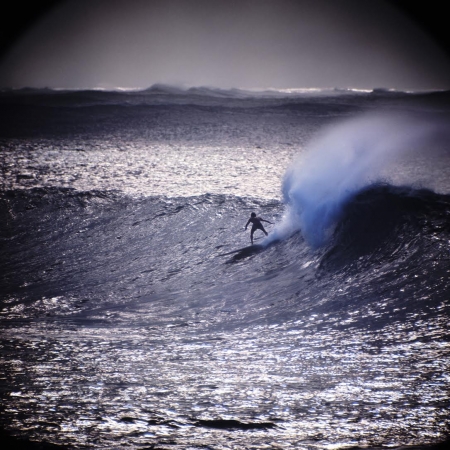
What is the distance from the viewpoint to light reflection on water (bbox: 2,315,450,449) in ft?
14.3

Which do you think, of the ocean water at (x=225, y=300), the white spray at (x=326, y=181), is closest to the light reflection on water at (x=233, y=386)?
the ocean water at (x=225, y=300)

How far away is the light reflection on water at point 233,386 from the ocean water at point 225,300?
2 cm

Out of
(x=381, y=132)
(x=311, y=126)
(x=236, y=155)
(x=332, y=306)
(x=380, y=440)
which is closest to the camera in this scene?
(x=380, y=440)

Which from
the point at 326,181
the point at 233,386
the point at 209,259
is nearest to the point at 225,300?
the point at 209,259

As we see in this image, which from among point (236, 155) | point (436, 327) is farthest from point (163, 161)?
point (436, 327)

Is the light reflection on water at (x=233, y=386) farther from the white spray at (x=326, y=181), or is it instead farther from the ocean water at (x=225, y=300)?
the white spray at (x=326, y=181)

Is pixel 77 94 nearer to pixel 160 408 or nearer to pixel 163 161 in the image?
pixel 163 161

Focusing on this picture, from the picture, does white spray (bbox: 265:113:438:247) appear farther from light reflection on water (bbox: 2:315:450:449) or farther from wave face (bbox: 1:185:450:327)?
light reflection on water (bbox: 2:315:450:449)

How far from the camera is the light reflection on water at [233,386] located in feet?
14.3

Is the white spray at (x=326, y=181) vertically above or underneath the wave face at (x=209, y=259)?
above

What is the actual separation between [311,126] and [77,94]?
55.2 feet

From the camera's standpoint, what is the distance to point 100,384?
534cm

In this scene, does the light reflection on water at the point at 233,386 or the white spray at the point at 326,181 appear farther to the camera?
the white spray at the point at 326,181

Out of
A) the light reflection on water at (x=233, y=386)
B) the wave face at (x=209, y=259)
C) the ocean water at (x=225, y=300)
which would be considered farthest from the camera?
the wave face at (x=209, y=259)
